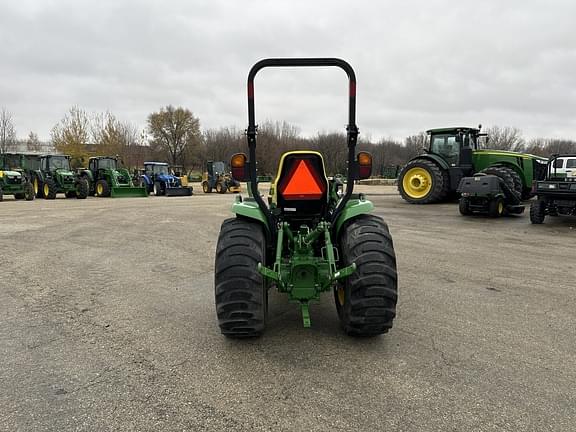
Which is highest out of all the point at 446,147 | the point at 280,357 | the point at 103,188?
the point at 446,147

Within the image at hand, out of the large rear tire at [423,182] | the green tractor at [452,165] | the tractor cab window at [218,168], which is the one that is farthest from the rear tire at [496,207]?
the tractor cab window at [218,168]

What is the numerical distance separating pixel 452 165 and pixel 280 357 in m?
14.1

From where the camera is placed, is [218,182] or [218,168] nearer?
[218,182]

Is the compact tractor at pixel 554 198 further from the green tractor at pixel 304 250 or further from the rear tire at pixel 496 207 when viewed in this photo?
the green tractor at pixel 304 250

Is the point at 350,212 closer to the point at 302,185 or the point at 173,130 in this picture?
the point at 302,185

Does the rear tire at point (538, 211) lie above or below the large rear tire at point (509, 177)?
below

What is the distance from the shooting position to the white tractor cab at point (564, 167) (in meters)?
11.5

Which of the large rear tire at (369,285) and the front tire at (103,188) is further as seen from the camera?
the front tire at (103,188)

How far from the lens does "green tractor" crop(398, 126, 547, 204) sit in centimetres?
1412

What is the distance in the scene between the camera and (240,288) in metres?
3.12

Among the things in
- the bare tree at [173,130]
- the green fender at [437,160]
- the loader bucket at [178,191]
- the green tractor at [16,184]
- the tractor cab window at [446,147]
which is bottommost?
the loader bucket at [178,191]

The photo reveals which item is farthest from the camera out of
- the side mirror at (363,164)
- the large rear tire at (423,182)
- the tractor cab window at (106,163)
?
the tractor cab window at (106,163)

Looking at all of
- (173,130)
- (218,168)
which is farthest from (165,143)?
(218,168)

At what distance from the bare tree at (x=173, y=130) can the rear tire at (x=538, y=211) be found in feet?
170
